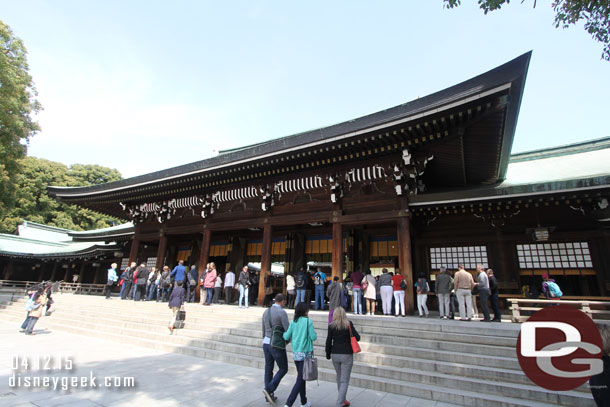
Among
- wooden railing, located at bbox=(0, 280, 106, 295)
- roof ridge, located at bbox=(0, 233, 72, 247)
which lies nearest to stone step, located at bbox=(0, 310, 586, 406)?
wooden railing, located at bbox=(0, 280, 106, 295)

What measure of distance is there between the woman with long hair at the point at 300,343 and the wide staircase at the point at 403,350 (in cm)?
173

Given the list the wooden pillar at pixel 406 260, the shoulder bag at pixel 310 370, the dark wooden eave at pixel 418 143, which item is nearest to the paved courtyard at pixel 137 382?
the shoulder bag at pixel 310 370

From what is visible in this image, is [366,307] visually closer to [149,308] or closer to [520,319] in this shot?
[520,319]

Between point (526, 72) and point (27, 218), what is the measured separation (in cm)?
4970

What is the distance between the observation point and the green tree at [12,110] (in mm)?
14703

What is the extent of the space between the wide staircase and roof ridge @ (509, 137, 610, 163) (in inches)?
443

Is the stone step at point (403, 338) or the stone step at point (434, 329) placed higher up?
the stone step at point (434, 329)

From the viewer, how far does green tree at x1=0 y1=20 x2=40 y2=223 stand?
48.2 ft

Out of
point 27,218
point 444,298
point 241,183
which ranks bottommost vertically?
point 444,298

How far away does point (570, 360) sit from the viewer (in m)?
4.20

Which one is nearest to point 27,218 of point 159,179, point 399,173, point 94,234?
point 94,234

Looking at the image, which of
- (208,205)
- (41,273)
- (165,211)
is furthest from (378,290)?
(41,273)

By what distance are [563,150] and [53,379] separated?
64.5 ft

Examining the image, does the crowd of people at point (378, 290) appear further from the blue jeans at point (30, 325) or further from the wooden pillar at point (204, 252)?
the blue jeans at point (30, 325)
